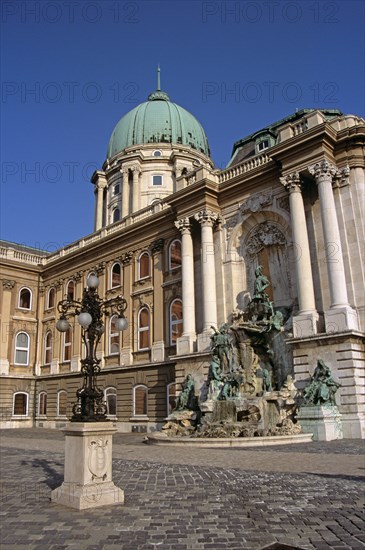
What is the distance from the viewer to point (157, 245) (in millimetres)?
31188

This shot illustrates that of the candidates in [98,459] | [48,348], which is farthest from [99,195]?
[98,459]

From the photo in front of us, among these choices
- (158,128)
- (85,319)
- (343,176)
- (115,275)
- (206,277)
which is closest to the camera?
(85,319)

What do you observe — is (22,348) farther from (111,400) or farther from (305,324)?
(305,324)

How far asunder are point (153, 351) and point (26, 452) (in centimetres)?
1456

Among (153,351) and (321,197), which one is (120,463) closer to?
(321,197)

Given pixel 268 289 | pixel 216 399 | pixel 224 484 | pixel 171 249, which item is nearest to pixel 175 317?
pixel 171 249

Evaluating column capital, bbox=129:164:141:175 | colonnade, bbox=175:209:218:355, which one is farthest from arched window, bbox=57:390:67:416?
column capital, bbox=129:164:141:175

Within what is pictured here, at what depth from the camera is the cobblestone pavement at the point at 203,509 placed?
5.27 m

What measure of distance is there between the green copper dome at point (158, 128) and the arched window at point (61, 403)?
2609 cm

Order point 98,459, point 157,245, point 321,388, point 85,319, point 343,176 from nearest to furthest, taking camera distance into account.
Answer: point 98,459, point 85,319, point 321,388, point 343,176, point 157,245

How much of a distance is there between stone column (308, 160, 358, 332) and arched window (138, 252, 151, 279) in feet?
44.4

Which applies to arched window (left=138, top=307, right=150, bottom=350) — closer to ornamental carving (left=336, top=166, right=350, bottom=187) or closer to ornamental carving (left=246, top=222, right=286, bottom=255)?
ornamental carving (left=246, top=222, right=286, bottom=255)

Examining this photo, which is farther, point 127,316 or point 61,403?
point 61,403

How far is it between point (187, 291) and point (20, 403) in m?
19.0
